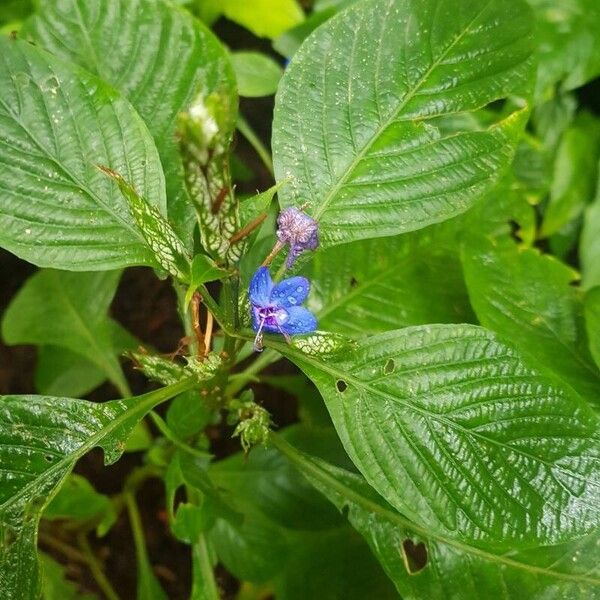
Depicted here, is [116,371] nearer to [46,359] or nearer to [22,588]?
[46,359]


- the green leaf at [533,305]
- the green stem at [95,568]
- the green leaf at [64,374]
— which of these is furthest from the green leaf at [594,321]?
the green stem at [95,568]

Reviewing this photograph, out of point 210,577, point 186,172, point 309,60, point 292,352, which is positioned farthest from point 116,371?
point 186,172

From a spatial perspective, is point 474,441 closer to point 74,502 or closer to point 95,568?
point 74,502

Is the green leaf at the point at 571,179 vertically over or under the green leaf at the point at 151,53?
under

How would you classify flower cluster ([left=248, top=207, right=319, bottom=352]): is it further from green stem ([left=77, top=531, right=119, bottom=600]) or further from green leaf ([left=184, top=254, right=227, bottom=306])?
green stem ([left=77, top=531, right=119, bottom=600])

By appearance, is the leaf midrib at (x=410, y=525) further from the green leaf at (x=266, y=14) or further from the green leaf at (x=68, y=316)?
the green leaf at (x=266, y=14)

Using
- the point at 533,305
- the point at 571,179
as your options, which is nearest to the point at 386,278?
the point at 533,305

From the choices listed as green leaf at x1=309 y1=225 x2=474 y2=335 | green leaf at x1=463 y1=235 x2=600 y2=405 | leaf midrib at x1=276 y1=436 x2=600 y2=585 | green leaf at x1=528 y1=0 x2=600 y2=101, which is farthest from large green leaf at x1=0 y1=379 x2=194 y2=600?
green leaf at x1=528 y1=0 x2=600 y2=101
